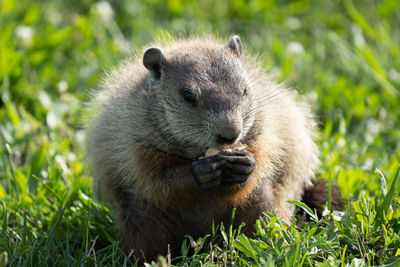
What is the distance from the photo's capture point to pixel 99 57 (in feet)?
23.8

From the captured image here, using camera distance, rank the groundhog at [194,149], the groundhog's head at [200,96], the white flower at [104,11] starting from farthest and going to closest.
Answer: the white flower at [104,11] → the groundhog at [194,149] → the groundhog's head at [200,96]

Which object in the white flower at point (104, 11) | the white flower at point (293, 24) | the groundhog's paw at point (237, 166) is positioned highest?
the white flower at point (104, 11)

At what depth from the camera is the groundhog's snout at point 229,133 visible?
378cm

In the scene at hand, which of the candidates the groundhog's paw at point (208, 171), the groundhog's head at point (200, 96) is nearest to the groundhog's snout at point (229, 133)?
the groundhog's head at point (200, 96)

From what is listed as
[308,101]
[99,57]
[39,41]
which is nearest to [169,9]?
[99,57]

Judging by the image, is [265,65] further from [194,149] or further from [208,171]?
[208,171]

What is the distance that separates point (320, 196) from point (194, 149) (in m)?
1.22

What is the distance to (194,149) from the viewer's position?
13.6ft

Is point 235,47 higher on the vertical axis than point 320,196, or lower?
higher

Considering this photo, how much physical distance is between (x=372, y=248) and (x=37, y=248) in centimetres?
235

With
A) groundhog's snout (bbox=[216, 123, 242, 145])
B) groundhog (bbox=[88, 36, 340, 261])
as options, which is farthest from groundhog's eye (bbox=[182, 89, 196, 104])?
groundhog's snout (bbox=[216, 123, 242, 145])

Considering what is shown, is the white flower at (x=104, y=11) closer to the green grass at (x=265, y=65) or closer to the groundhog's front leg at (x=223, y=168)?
the green grass at (x=265, y=65)

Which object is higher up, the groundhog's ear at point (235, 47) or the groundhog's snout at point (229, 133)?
the groundhog's ear at point (235, 47)

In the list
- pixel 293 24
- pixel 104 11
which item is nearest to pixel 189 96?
pixel 104 11
